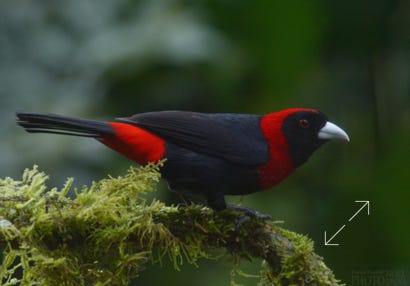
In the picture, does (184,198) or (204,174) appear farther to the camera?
(184,198)

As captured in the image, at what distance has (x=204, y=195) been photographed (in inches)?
134

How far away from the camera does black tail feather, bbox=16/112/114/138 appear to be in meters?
3.08

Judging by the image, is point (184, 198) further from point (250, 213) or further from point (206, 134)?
point (250, 213)

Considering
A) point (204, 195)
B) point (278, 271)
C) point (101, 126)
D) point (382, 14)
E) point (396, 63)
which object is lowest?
point (278, 271)

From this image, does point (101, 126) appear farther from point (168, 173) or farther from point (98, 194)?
point (98, 194)

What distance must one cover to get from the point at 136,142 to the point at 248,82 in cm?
193

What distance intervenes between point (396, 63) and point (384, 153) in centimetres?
74

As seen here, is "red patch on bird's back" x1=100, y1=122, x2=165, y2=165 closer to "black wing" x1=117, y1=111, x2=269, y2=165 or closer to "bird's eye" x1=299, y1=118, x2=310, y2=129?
"black wing" x1=117, y1=111, x2=269, y2=165

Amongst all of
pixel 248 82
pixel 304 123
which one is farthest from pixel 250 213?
pixel 248 82

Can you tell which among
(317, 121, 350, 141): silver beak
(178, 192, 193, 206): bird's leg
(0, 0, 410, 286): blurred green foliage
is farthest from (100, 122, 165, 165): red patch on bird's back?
(0, 0, 410, 286): blurred green foliage

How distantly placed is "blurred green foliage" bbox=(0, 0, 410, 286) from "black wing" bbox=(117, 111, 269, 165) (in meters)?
1.14

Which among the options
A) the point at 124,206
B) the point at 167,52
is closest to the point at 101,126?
the point at 124,206

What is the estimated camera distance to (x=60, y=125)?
10.3 feet

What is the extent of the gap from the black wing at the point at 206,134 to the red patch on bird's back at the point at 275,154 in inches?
1.4
